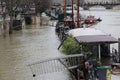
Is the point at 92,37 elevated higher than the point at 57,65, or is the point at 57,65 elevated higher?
the point at 92,37

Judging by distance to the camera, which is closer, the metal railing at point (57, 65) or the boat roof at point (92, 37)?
the metal railing at point (57, 65)

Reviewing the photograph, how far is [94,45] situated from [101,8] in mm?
163625

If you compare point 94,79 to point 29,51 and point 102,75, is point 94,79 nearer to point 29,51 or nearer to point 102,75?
point 102,75

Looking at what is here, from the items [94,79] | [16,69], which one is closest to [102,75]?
[94,79]

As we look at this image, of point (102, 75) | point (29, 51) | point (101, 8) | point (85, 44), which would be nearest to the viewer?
point (102, 75)

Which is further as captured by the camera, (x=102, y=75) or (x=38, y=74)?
(x=38, y=74)

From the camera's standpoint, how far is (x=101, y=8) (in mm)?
182750

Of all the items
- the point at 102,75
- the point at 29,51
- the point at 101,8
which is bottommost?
the point at 101,8

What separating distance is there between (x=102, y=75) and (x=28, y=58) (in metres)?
12.6

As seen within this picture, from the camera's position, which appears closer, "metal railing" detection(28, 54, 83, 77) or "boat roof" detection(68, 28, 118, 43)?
"metal railing" detection(28, 54, 83, 77)

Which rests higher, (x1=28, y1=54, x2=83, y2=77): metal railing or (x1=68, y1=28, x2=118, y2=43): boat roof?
(x1=68, y1=28, x2=118, y2=43): boat roof

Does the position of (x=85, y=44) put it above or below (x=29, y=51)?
above

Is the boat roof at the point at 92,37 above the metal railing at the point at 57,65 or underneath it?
above

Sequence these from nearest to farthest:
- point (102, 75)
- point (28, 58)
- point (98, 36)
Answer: point (102, 75) < point (98, 36) < point (28, 58)
